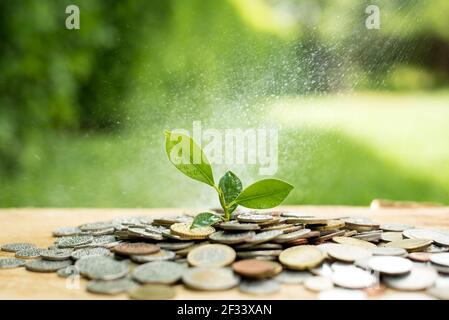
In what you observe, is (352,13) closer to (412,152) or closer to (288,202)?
(288,202)

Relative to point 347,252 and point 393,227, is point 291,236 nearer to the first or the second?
point 347,252

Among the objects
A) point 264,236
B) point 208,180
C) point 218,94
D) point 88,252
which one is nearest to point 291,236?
point 264,236

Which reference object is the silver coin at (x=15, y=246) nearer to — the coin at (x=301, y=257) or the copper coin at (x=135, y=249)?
the copper coin at (x=135, y=249)

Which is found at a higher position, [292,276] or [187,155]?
[187,155]

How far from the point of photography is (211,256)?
25.7 inches

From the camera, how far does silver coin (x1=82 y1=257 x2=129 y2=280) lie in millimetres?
618

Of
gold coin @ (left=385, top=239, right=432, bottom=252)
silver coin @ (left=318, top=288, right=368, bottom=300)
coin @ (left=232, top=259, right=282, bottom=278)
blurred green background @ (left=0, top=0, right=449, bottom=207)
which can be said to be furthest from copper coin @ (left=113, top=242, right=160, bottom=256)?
blurred green background @ (left=0, top=0, right=449, bottom=207)

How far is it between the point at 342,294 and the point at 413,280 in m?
0.09

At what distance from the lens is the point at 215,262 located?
64 cm

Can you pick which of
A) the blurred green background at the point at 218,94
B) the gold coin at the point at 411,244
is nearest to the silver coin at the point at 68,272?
the gold coin at the point at 411,244

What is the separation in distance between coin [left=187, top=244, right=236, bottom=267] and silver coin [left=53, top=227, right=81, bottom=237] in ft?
0.91

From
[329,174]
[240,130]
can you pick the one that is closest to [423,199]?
[329,174]

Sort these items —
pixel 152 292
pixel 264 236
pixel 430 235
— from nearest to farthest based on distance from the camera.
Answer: pixel 152 292 < pixel 264 236 < pixel 430 235

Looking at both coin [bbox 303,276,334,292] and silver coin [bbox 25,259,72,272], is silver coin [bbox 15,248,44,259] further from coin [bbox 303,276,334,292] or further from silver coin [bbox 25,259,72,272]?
coin [bbox 303,276,334,292]
